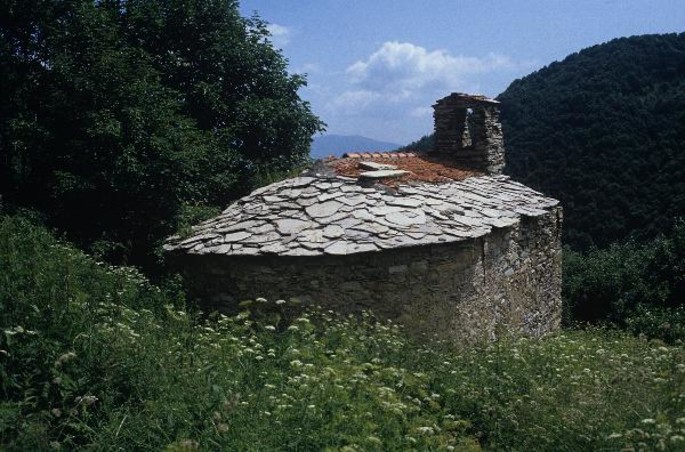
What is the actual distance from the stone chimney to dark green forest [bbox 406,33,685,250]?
13.3 meters

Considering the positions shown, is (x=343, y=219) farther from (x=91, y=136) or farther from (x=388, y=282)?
(x=91, y=136)

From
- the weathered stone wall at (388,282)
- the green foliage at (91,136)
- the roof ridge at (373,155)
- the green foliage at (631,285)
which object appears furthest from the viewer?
the green foliage at (631,285)

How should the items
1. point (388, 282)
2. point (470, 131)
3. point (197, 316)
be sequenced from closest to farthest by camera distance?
point (197, 316), point (388, 282), point (470, 131)

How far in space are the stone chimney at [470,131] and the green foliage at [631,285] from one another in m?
5.16

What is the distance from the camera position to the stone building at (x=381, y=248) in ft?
25.0

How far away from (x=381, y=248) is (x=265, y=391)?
3056 mm

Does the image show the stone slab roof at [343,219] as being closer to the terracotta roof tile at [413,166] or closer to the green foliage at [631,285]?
the terracotta roof tile at [413,166]

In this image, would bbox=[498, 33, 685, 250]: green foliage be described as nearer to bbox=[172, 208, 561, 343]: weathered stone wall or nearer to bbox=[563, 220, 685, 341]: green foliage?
bbox=[563, 220, 685, 341]: green foliage

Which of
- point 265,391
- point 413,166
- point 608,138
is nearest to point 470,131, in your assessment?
point 413,166

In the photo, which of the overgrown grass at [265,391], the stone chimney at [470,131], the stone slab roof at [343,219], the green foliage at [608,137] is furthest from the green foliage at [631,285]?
the overgrown grass at [265,391]

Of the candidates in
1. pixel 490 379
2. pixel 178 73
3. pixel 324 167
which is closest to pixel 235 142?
pixel 178 73

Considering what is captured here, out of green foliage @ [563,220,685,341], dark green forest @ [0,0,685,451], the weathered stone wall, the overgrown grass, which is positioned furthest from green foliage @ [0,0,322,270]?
green foliage @ [563,220,685,341]

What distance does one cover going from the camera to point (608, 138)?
26.5m

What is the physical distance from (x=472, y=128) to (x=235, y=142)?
5.22 meters
